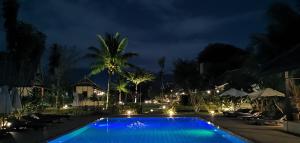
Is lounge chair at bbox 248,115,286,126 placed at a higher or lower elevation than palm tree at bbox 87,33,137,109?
lower

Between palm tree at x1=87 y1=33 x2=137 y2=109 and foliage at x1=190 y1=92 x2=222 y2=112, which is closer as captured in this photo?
foliage at x1=190 y1=92 x2=222 y2=112

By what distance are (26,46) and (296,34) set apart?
15.4m

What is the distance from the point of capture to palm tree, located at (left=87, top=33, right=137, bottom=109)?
30672 mm

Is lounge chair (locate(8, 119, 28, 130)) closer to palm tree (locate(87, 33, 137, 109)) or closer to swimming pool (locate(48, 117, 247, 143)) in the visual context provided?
swimming pool (locate(48, 117, 247, 143))

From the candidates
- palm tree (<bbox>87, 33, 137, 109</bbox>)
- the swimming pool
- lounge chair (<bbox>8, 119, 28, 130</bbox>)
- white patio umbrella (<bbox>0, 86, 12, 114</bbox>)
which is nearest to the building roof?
the swimming pool

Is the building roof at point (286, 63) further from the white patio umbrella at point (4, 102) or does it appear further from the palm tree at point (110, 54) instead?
the palm tree at point (110, 54)

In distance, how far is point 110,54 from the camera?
30734mm

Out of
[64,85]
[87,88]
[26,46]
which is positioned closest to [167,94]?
[87,88]

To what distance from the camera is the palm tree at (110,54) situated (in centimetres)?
3067

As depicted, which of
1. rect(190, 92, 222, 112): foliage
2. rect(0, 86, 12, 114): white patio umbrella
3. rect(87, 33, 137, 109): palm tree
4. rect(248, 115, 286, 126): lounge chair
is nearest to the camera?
rect(0, 86, 12, 114): white patio umbrella

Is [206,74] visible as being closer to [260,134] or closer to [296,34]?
[296,34]

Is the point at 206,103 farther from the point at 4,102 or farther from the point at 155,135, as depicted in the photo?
the point at 4,102

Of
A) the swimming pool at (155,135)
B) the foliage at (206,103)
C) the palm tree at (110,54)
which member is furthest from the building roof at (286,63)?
the palm tree at (110,54)

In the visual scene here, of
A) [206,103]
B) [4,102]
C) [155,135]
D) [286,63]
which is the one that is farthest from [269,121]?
[206,103]
